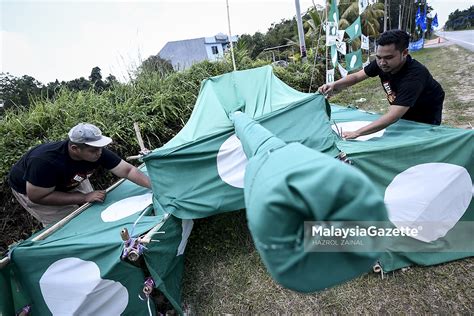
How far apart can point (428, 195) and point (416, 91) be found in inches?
32.2

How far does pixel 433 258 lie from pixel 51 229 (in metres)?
2.84

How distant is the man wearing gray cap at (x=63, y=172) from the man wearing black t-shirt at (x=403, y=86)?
6.93 ft

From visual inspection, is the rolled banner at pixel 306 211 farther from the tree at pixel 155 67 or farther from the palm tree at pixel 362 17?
the palm tree at pixel 362 17

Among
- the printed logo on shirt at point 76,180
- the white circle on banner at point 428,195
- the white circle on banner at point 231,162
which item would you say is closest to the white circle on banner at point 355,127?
the white circle on banner at point 428,195

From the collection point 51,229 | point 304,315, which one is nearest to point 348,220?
point 304,315

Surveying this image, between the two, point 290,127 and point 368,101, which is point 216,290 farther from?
point 368,101

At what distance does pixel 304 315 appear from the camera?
6.11 feet

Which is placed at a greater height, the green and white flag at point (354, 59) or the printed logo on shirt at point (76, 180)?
the green and white flag at point (354, 59)

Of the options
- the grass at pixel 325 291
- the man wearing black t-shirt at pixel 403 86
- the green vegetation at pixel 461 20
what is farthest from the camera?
the green vegetation at pixel 461 20

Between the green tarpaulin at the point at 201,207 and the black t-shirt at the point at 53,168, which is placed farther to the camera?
the black t-shirt at the point at 53,168

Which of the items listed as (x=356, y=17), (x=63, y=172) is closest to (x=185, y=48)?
(x=356, y=17)

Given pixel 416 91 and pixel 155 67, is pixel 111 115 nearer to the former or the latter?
pixel 155 67

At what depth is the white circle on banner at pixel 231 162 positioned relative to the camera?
2055 millimetres

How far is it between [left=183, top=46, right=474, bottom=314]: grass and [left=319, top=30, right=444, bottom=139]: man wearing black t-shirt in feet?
3.83
